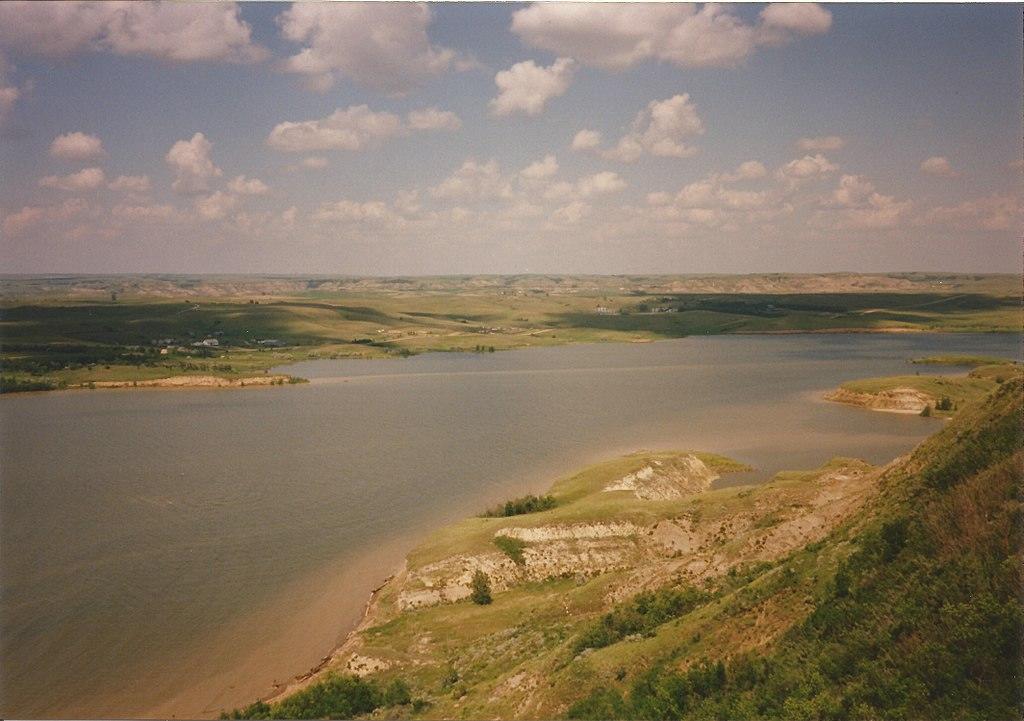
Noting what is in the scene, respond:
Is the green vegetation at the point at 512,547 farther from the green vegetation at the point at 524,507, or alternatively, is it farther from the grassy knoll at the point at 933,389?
the grassy knoll at the point at 933,389

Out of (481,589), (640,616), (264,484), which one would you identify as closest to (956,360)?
(481,589)

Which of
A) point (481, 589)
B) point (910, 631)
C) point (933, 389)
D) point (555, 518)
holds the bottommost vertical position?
point (481, 589)

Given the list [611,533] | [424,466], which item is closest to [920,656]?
[611,533]

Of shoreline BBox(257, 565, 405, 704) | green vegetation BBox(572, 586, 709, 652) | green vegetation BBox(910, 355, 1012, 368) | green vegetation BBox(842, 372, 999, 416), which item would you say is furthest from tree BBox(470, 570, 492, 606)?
green vegetation BBox(910, 355, 1012, 368)

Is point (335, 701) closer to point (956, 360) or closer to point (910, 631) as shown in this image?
point (910, 631)

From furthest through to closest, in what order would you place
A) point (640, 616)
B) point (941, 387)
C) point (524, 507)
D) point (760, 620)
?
point (941, 387) → point (524, 507) → point (640, 616) → point (760, 620)

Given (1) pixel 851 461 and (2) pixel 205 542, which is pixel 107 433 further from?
(1) pixel 851 461
